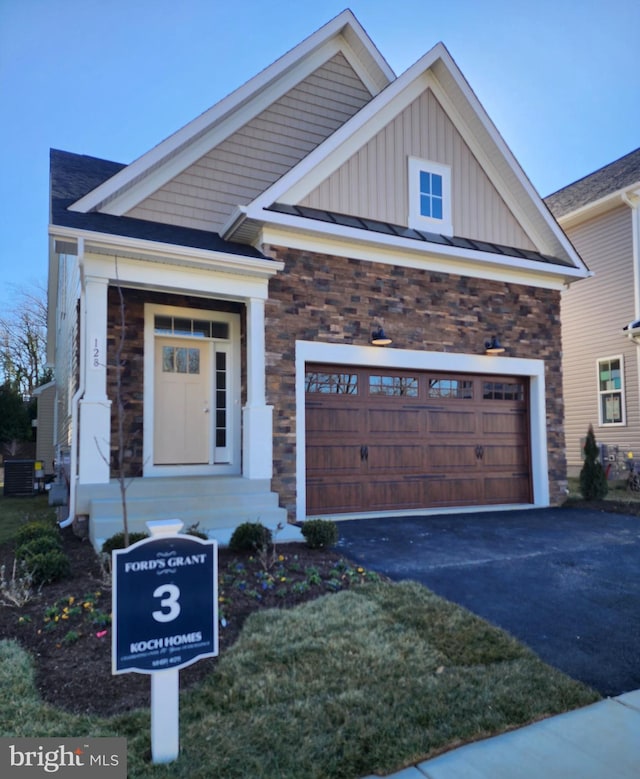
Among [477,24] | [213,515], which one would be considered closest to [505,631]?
[213,515]

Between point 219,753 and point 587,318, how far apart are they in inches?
586

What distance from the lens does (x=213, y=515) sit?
687 centimetres

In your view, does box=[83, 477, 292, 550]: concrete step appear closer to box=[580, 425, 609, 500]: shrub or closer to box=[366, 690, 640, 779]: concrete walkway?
box=[366, 690, 640, 779]: concrete walkway

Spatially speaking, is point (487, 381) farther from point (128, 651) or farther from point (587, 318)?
point (128, 651)

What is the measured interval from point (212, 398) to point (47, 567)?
4.23m

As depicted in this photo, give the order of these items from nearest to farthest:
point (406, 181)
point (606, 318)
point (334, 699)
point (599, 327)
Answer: point (334, 699) → point (406, 181) → point (606, 318) → point (599, 327)

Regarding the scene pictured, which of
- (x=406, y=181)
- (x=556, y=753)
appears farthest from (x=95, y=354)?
(x=556, y=753)

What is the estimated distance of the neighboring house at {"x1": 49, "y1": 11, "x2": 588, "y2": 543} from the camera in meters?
7.34

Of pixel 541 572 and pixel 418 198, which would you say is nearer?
pixel 541 572

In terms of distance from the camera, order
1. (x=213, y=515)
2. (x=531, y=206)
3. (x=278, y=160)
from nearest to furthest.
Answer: (x=213, y=515), (x=278, y=160), (x=531, y=206)

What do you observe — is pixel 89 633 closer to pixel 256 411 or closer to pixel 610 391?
pixel 256 411

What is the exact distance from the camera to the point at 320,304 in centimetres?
845

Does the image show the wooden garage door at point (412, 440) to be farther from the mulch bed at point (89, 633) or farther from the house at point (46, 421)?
the house at point (46, 421)

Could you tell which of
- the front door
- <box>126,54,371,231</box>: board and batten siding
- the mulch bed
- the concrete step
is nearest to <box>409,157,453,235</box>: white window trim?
<box>126,54,371,231</box>: board and batten siding
